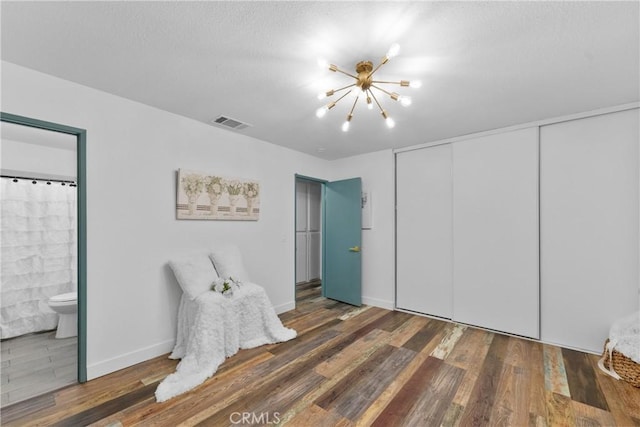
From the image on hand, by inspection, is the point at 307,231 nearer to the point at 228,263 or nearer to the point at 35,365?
the point at 228,263

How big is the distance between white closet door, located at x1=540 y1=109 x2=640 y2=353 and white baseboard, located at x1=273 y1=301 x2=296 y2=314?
3073 mm

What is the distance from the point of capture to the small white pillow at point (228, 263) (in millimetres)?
3029

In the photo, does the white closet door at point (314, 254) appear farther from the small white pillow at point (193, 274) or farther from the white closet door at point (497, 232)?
the small white pillow at point (193, 274)

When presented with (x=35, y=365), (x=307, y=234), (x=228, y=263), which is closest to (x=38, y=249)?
(x=35, y=365)

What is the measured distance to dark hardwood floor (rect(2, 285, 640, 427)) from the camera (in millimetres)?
1849

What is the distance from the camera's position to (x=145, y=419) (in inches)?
71.9

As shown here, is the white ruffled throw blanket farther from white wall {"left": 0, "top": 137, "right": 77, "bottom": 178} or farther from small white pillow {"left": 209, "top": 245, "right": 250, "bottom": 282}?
white wall {"left": 0, "top": 137, "right": 77, "bottom": 178}

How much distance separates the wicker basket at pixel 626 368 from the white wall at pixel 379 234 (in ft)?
7.52

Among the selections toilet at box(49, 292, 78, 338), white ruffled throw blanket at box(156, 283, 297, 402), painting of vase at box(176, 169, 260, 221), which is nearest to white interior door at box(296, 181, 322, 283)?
painting of vase at box(176, 169, 260, 221)

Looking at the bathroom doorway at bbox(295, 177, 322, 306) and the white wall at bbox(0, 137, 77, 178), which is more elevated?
the white wall at bbox(0, 137, 77, 178)

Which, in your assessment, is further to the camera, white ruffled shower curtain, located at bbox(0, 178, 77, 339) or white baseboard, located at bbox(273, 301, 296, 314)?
white baseboard, located at bbox(273, 301, 296, 314)

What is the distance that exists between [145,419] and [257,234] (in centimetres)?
219

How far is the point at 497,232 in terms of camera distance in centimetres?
330

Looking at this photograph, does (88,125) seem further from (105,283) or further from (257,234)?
(257,234)
